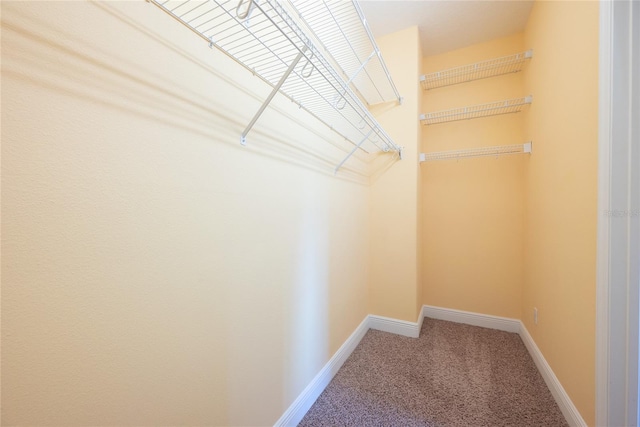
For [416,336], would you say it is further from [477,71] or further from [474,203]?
[477,71]

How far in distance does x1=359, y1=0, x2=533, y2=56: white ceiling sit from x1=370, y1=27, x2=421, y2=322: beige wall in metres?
0.13

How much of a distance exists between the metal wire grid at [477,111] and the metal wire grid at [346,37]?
46 cm

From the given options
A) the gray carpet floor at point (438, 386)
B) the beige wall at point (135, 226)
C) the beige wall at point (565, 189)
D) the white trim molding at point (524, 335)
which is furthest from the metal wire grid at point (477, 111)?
the gray carpet floor at point (438, 386)

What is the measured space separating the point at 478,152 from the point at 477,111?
0.38m

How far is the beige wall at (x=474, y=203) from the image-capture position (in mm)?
2178

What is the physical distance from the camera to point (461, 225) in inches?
93.7

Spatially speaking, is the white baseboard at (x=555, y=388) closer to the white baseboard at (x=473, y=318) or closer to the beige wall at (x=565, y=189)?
the beige wall at (x=565, y=189)

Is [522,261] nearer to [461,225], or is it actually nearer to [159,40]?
[461,225]

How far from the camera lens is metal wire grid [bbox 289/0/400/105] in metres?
1.08

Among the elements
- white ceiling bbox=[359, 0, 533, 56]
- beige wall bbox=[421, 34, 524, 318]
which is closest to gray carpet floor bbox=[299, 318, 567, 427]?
beige wall bbox=[421, 34, 524, 318]

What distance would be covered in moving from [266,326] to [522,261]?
2.32 metres

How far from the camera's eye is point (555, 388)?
1.41 m

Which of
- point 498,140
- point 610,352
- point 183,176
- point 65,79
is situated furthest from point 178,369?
point 498,140

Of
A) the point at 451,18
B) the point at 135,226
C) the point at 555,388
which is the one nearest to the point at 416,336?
the point at 555,388
